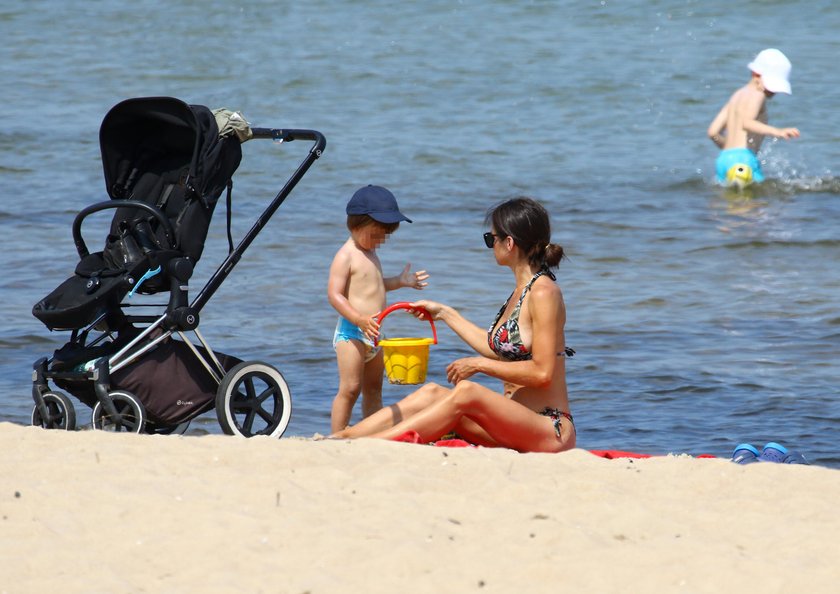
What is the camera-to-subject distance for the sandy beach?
336cm

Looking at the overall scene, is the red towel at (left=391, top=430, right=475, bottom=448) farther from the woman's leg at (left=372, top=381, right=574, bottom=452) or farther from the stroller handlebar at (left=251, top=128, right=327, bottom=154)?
the stroller handlebar at (left=251, top=128, right=327, bottom=154)

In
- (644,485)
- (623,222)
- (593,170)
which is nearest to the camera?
(644,485)

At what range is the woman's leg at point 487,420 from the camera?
16.1 feet

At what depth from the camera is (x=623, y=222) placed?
1133 cm

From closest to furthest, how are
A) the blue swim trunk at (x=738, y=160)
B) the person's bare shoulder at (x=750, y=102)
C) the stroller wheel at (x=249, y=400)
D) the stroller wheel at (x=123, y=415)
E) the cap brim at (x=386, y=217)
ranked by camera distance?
the stroller wheel at (x=123, y=415), the stroller wheel at (x=249, y=400), the cap brim at (x=386, y=217), the person's bare shoulder at (x=750, y=102), the blue swim trunk at (x=738, y=160)

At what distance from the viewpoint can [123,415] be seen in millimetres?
5055

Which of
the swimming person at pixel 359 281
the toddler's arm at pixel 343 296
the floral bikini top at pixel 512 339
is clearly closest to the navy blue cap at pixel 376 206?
the swimming person at pixel 359 281

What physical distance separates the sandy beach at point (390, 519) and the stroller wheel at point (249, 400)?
1.59ft

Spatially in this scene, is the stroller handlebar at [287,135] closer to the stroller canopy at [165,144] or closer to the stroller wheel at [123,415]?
the stroller canopy at [165,144]

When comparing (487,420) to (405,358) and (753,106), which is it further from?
(753,106)

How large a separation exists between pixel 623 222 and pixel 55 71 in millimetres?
9801

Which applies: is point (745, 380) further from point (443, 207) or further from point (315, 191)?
point (315, 191)

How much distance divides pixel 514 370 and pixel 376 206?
989 mm

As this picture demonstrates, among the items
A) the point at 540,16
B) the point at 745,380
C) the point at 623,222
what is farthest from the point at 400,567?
the point at 540,16
